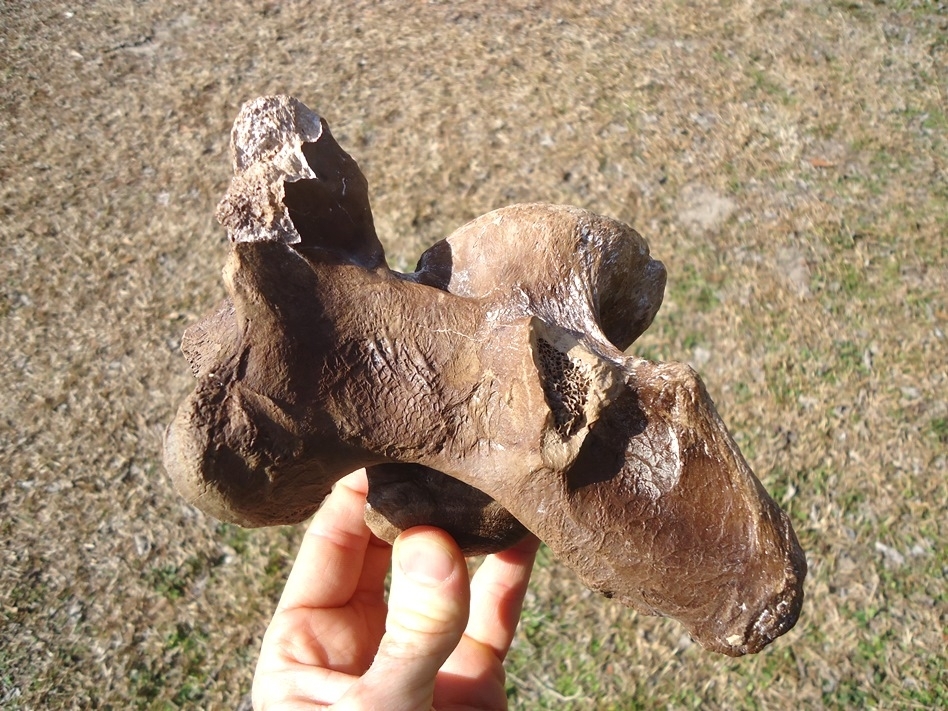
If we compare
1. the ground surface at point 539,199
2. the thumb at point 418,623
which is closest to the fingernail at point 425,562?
the thumb at point 418,623

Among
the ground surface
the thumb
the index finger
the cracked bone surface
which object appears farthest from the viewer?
the ground surface

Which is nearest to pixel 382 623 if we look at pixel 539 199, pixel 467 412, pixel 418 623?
pixel 418 623

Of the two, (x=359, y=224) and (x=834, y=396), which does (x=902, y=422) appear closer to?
(x=834, y=396)

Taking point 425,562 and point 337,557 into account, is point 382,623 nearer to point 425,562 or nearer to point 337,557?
point 337,557

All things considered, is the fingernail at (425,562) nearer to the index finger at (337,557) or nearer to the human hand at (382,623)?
the human hand at (382,623)

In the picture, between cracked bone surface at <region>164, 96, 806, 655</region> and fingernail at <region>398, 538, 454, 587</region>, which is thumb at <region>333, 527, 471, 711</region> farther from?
cracked bone surface at <region>164, 96, 806, 655</region>

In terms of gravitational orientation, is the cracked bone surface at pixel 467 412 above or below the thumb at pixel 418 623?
above

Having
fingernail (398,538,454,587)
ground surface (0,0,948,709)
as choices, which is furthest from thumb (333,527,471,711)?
ground surface (0,0,948,709)
